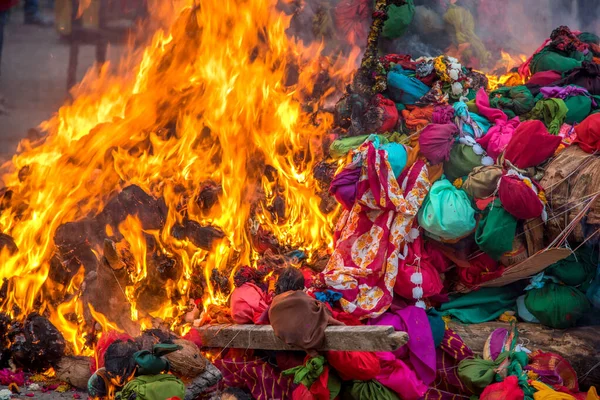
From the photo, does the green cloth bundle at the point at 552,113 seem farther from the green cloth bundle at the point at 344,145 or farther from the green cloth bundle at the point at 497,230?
the green cloth bundle at the point at 344,145

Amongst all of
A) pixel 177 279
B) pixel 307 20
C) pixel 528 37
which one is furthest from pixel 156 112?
pixel 528 37

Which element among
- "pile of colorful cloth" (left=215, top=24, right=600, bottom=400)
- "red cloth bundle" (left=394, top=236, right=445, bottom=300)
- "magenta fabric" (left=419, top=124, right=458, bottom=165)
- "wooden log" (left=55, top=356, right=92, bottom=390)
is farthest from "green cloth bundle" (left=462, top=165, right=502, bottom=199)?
"wooden log" (left=55, top=356, right=92, bottom=390)

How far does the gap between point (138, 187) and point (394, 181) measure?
7.73 feet

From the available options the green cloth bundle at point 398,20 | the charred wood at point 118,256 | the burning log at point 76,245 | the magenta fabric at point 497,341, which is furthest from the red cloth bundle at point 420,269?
the green cloth bundle at point 398,20

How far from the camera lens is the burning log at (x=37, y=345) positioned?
5703 millimetres

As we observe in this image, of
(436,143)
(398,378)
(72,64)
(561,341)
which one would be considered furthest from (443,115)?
(72,64)

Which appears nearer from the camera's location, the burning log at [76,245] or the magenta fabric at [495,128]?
the magenta fabric at [495,128]

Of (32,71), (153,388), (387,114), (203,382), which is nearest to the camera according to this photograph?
(153,388)

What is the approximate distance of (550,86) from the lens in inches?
274

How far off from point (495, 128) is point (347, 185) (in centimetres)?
143

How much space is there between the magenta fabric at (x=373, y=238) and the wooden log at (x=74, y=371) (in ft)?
6.45

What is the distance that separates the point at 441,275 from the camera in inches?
239

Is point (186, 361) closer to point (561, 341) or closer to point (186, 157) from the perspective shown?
point (186, 157)

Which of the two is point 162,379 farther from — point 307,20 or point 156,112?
point 307,20
